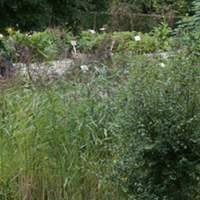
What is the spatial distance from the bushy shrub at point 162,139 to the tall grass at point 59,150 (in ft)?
0.95

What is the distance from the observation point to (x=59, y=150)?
405cm

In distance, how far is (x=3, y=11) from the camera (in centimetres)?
1104

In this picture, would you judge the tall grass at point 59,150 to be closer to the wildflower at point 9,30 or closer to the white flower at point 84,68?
the white flower at point 84,68

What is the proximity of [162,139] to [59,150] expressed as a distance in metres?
0.89

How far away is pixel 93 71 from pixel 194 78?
5.17 feet

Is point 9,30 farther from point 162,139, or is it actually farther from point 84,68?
point 162,139

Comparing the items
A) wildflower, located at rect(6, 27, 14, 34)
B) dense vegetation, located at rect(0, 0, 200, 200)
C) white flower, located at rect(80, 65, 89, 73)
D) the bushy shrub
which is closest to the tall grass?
dense vegetation, located at rect(0, 0, 200, 200)

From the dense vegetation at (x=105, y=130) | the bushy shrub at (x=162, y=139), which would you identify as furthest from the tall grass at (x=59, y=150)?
the bushy shrub at (x=162, y=139)

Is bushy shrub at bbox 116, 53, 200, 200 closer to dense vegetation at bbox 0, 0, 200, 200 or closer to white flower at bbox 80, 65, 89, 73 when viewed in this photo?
dense vegetation at bbox 0, 0, 200, 200

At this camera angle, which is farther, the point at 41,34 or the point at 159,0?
the point at 159,0

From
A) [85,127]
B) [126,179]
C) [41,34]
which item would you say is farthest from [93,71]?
[41,34]

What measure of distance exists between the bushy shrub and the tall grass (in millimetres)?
289

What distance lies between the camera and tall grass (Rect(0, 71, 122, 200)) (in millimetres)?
3939

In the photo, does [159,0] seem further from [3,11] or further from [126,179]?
[126,179]
